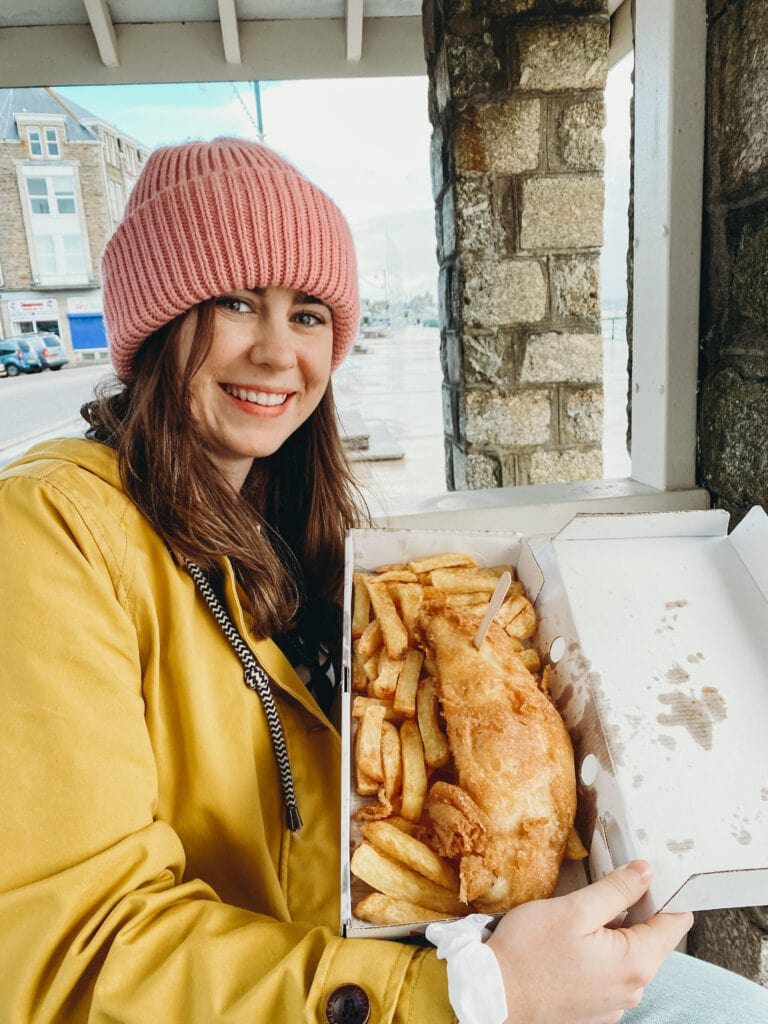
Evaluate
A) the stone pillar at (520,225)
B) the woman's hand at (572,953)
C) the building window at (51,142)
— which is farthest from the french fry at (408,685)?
the building window at (51,142)

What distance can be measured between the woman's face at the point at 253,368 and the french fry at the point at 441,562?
40 centimetres

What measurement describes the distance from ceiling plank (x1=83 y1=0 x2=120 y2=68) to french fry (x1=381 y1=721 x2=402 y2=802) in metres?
4.54

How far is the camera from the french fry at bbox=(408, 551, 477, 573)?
1302 millimetres

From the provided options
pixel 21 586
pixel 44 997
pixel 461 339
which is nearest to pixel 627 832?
pixel 44 997

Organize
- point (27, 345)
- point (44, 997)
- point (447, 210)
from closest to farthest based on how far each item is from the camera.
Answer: point (44, 997), point (447, 210), point (27, 345)

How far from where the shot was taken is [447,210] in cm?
329

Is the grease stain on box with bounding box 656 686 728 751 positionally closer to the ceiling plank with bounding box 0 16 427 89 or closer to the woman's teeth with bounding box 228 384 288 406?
the woman's teeth with bounding box 228 384 288 406

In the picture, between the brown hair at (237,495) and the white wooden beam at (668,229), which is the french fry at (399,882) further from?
the white wooden beam at (668,229)

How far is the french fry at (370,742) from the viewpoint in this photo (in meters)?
0.95

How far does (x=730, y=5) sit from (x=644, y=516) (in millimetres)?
1347

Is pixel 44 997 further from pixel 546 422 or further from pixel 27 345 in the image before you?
pixel 27 345

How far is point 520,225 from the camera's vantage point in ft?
10.4

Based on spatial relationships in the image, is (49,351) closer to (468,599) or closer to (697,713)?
(468,599)

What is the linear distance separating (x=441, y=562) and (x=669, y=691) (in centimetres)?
49
